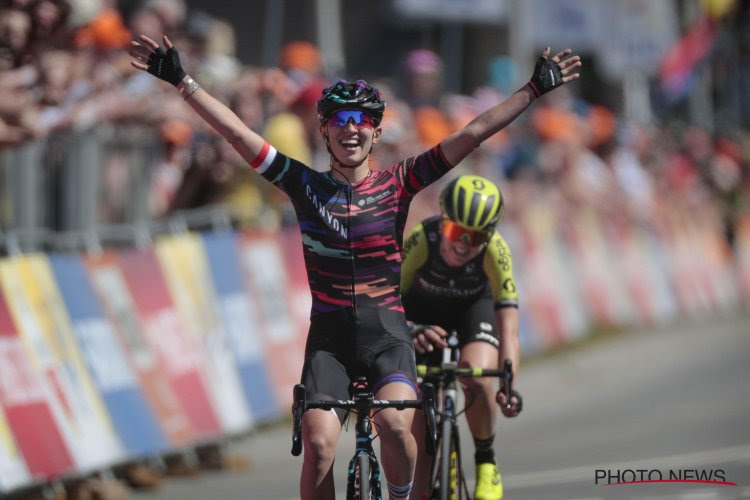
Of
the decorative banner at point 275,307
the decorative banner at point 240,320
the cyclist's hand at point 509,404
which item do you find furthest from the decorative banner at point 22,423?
the decorative banner at point 275,307

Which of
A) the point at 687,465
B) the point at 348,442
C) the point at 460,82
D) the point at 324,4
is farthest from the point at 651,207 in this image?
the point at 687,465

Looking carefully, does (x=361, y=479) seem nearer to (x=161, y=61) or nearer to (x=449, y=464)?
(x=449, y=464)

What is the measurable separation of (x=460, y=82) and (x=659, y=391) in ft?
27.5

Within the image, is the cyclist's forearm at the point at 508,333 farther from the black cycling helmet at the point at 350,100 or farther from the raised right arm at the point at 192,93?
the raised right arm at the point at 192,93

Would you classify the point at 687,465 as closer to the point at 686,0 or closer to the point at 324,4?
the point at 324,4

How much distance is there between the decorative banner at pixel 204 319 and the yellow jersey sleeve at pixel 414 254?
127 inches

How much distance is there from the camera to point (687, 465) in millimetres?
10758

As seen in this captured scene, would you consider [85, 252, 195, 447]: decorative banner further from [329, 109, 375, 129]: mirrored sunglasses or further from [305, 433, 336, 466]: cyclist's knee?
[305, 433, 336, 466]: cyclist's knee

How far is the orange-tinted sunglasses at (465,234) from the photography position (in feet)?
26.7

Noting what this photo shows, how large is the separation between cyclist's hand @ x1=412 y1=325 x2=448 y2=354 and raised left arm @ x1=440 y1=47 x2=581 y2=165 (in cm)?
138

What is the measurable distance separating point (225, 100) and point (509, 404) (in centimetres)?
582

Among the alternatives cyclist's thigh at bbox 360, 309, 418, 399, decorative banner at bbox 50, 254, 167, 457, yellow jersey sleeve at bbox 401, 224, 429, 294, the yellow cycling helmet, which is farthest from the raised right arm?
decorative banner at bbox 50, 254, 167, 457

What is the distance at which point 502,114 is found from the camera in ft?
23.2

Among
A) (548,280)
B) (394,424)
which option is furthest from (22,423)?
(548,280)
